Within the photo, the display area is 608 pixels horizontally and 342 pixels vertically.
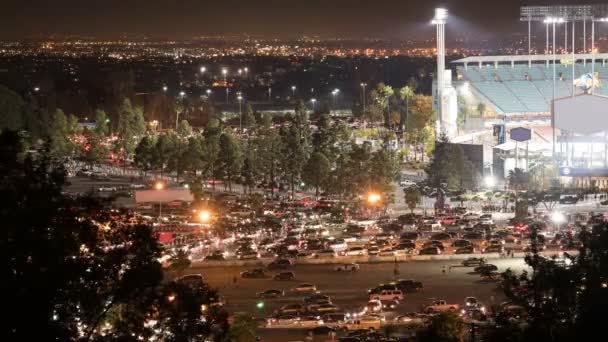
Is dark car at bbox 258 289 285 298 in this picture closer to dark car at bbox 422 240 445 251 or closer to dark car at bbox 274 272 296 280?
dark car at bbox 274 272 296 280

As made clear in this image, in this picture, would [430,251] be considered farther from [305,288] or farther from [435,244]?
[305,288]

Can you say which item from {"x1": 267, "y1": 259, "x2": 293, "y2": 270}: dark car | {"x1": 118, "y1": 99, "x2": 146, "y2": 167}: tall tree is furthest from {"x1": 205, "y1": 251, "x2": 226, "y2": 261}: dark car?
{"x1": 118, "y1": 99, "x2": 146, "y2": 167}: tall tree

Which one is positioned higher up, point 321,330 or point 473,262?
point 473,262

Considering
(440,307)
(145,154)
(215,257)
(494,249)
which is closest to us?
(440,307)

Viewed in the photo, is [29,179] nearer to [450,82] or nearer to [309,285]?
[309,285]

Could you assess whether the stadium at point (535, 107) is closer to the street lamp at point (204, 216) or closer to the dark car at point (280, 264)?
the street lamp at point (204, 216)

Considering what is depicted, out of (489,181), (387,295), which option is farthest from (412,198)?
(387,295)

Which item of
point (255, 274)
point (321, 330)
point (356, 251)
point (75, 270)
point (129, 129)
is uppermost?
point (129, 129)

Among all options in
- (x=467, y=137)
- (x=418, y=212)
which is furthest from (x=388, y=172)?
(x=467, y=137)
